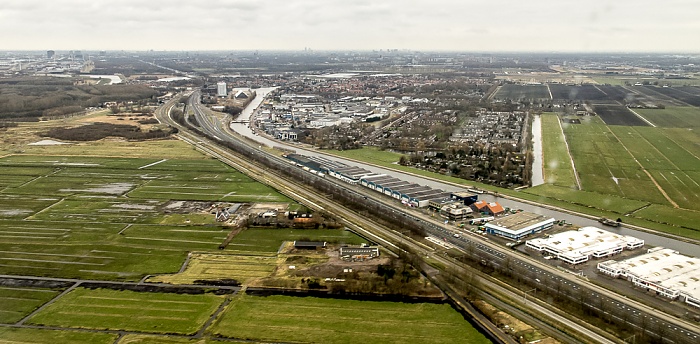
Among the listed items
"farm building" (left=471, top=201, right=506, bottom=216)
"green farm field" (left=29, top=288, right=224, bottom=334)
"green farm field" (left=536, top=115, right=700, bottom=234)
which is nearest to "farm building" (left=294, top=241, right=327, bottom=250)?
"green farm field" (left=29, top=288, right=224, bottom=334)

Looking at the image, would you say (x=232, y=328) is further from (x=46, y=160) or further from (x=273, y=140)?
(x=273, y=140)

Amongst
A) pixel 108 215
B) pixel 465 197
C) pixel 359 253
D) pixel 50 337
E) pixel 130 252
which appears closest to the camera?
pixel 50 337

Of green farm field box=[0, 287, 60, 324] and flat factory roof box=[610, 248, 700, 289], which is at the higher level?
flat factory roof box=[610, 248, 700, 289]

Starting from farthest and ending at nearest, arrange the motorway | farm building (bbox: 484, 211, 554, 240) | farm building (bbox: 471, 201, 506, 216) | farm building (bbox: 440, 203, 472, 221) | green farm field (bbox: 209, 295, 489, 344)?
farm building (bbox: 471, 201, 506, 216) → farm building (bbox: 440, 203, 472, 221) → farm building (bbox: 484, 211, 554, 240) → green farm field (bbox: 209, 295, 489, 344) → the motorway

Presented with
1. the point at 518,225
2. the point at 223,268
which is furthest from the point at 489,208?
the point at 223,268

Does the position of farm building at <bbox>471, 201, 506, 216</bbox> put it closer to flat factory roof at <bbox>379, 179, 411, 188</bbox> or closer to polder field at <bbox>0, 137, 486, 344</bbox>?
flat factory roof at <bbox>379, 179, 411, 188</bbox>

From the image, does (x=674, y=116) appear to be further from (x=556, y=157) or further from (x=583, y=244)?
(x=583, y=244)

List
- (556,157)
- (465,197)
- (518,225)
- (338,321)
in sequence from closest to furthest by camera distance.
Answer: (338,321), (518,225), (465,197), (556,157)

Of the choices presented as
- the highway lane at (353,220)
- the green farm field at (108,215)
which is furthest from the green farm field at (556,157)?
the green farm field at (108,215)

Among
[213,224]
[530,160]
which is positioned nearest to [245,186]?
[213,224]
